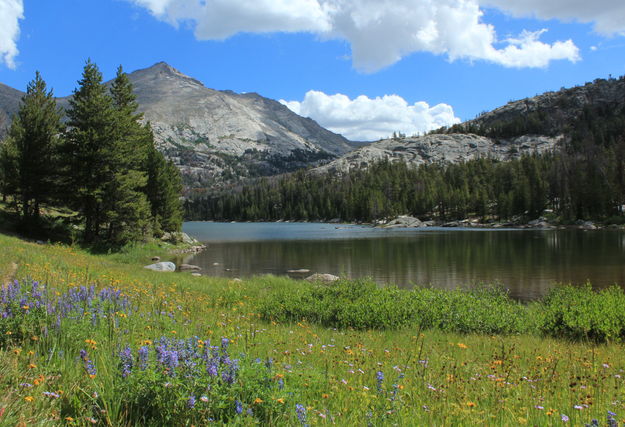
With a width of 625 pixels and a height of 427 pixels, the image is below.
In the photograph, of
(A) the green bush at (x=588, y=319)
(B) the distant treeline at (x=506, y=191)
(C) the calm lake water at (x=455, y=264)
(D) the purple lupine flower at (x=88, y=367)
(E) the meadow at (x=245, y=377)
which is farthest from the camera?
(B) the distant treeline at (x=506, y=191)

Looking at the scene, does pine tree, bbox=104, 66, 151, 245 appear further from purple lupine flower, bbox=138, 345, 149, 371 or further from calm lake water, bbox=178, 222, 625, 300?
purple lupine flower, bbox=138, 345, 149, 371

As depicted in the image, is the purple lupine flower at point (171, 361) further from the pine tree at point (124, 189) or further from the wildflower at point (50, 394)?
the pine tree at point (124, 189)

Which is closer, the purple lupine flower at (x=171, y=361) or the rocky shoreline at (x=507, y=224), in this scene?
the purple lupine flower at (x=171, y=361)

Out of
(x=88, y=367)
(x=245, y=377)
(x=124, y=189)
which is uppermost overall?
(x=124, y=189)

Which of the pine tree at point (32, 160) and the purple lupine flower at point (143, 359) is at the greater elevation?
the pine tree at point (32, 160)

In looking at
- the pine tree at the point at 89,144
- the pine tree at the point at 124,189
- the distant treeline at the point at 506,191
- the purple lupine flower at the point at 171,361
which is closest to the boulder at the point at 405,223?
the distant treeline at the point at 506,191

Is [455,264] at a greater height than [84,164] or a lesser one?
lesser

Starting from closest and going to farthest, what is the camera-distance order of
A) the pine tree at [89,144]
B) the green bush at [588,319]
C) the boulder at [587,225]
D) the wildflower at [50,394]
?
the wildflower at [50,394], the green bush at [588,319], the pine tree at [89,144], the boulder at [587,225]

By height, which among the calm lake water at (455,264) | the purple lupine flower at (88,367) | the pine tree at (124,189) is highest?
the pine tree at (124,189)

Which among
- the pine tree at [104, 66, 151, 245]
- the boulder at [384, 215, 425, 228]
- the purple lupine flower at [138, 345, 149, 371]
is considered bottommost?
the boulder at [384, 215, 425, 228]

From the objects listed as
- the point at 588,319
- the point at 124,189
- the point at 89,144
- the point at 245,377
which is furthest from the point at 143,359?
the point at 89,144

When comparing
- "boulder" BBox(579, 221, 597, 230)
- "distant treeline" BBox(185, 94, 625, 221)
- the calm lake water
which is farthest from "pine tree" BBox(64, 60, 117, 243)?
"distant treeline" BBox(185, 94, 625, 221)

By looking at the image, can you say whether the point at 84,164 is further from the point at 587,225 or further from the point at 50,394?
the point at 587,225

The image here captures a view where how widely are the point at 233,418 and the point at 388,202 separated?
537 feet
